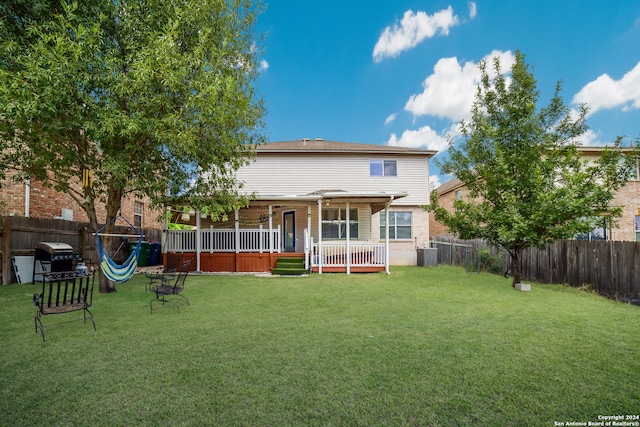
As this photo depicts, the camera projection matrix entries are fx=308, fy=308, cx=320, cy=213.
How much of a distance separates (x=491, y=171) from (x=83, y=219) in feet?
55.1

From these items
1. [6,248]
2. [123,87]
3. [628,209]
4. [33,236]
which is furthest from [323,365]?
[628,209]

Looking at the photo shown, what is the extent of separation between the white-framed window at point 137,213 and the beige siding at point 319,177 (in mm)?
7215

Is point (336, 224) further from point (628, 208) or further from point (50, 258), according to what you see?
point (628, 208)

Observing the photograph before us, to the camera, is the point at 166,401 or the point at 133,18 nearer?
the point at 166,401

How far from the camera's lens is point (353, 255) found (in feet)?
41.2

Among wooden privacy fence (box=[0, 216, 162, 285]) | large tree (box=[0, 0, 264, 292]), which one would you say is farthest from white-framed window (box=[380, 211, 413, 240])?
wooden privacy fence (box=[0, 216, 162, 285])

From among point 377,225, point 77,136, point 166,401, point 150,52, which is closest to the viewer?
point 166,401

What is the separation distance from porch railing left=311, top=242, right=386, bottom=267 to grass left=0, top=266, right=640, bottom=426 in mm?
5463

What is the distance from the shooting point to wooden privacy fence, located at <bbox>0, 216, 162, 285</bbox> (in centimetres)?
900

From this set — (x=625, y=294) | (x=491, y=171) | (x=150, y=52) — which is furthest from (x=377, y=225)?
(x=150, y=52)

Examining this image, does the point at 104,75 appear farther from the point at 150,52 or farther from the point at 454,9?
the point at 454,9

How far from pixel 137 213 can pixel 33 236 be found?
8860 mm

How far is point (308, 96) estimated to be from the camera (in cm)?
2253

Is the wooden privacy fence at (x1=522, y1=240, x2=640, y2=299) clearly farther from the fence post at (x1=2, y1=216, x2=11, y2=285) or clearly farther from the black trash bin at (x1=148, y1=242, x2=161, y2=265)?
the fence post at (x1=2, y1=216, x2=11, y2=285)
